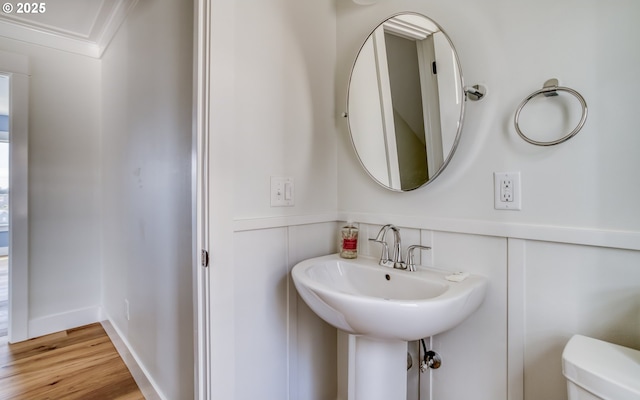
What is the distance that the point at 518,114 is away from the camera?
0.86 m

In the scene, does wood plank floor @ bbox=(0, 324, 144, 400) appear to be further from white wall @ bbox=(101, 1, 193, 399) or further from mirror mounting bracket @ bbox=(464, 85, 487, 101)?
mirror mounting bracket @ bbox=(464, 85, 487, 101)

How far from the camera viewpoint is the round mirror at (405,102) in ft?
3.38

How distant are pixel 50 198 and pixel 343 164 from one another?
96.0 inches

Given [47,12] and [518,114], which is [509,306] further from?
[47,12]

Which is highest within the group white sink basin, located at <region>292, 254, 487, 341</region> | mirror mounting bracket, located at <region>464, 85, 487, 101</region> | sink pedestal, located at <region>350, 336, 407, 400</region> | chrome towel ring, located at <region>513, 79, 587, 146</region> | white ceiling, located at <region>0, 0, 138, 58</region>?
white ceiling, located at <region>0, 0, 138, 58</region>

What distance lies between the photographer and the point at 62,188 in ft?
7.88

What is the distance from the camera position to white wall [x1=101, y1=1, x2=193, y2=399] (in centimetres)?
126

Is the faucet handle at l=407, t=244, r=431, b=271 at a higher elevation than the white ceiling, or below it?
below

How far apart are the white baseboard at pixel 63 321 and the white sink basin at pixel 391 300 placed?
2.50 metres

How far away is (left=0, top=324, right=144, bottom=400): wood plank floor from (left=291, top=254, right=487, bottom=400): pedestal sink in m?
1.41

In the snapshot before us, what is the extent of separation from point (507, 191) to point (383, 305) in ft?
1.75

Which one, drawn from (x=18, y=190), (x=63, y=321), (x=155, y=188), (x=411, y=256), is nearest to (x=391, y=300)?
(x=411, y=256)

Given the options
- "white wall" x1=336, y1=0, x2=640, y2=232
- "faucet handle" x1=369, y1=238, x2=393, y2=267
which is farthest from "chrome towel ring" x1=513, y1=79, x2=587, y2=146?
"faucet handle" x1=369, y1=238, x2=393, y2=267

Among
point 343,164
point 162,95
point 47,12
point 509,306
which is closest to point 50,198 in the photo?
point 47,12
